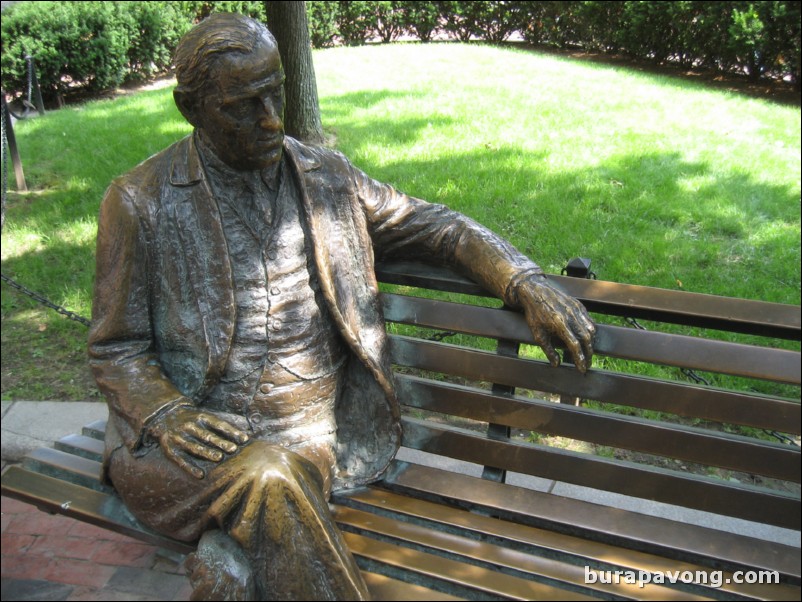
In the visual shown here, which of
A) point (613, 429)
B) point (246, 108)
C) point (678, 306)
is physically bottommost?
point (613, 429)

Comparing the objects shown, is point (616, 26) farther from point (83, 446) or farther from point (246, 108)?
point (83, 446)

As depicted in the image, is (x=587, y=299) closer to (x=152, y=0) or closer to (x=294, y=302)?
(x=294, y=302)

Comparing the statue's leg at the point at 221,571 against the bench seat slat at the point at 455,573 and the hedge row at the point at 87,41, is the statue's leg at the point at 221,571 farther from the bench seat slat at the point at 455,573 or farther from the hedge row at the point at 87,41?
the hedge row at the point at 87,41

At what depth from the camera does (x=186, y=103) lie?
8.49ft

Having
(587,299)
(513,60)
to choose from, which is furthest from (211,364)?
(513,60)

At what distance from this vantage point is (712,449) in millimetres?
2580

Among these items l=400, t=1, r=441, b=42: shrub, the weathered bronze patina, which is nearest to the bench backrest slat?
the weathered bronze patina

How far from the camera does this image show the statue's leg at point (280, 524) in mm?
2256

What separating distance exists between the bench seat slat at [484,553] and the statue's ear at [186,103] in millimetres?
1422

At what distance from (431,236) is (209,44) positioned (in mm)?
1083

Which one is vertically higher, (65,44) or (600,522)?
(65,44)

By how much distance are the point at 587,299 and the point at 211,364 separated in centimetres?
133

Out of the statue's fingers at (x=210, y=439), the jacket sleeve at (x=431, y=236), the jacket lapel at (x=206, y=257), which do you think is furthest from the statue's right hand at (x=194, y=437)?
the jacket sleeve at (x=431, y=236)

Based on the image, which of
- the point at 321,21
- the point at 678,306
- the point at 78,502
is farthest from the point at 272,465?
the point at 321,21
